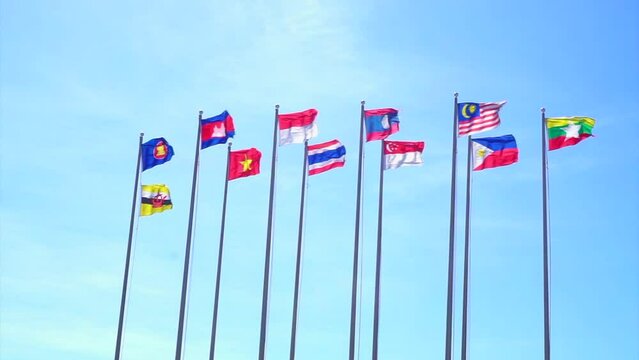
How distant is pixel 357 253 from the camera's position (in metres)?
40.5

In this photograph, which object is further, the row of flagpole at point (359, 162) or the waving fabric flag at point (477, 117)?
the waving fabric flag at point (477, 117)

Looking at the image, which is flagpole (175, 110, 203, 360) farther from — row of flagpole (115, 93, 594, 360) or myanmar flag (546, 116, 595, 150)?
myanmar flag (546, 116, 595, 150)

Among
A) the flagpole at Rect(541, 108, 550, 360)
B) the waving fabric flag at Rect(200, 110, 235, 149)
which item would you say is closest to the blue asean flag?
the waving fabric flag at Rect(200, 110, 235, 149)

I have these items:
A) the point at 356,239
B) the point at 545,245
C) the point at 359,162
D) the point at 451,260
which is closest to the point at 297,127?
the point at 359,162

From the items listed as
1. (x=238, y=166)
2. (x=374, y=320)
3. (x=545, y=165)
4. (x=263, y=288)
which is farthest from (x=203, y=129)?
(x=545, y=165)

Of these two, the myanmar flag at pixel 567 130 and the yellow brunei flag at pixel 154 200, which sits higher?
the myanmar flag at pixel 567 130

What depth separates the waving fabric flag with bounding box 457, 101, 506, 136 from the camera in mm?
40500

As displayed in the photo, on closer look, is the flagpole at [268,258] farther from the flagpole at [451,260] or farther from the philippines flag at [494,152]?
the philippines flag at [494,152]

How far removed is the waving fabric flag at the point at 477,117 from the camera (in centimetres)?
4050

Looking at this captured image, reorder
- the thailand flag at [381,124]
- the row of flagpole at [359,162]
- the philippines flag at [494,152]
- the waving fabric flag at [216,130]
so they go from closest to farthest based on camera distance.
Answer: the row of flagpole at [359,162] < the philippines flag at [494,152] < the thailand flag at [381,124] < the waving fabric flag at [216,130]

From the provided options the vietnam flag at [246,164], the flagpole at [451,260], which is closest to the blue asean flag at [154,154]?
the vietnam flag at [246,164]

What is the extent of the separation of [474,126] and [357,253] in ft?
24.8

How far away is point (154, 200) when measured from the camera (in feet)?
147

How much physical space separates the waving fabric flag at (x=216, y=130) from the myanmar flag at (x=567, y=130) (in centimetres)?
1499
